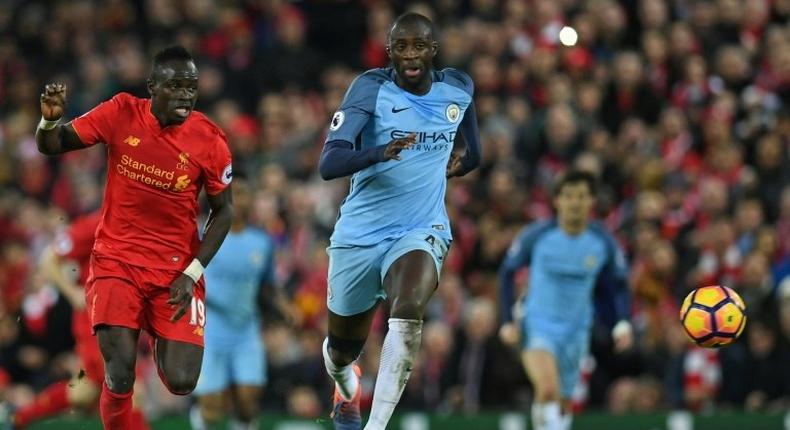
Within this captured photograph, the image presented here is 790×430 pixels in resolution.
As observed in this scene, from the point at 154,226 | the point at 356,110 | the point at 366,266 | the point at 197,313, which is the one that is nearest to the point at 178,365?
the point at 197,313

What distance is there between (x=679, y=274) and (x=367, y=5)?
5.95m

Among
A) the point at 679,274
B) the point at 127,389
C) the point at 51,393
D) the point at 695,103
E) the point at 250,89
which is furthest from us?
the point at 250,89

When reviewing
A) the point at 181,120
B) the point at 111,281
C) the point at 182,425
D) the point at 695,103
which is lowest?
the point at 182,425

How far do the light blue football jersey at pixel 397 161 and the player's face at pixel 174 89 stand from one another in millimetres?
862

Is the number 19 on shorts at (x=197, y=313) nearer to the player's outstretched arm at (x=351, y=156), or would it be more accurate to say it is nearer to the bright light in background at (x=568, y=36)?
the player's outstretched arm at (x=351, y=156)

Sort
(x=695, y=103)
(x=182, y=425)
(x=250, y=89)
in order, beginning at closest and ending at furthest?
1. (x=182, y=425)
2. (x=695, y=103)
3. (x=250, y=89)

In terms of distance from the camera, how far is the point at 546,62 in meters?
17.1

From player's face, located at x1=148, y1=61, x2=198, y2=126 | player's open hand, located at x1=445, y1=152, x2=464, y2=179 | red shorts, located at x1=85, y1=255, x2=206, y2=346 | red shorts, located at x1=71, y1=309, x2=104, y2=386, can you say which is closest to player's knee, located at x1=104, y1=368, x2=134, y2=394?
red shorts, located at x1=85, y1=255, x2=206, y2=346

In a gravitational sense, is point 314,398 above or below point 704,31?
below

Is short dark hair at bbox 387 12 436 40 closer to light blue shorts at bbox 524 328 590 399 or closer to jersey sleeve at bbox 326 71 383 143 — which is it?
jersey sleeve at bbox 326 71 383 143

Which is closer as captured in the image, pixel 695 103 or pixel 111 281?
pixel 111 281

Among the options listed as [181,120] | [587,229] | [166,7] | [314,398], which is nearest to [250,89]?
[166,7]

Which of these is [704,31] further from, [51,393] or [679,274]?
[51,393]

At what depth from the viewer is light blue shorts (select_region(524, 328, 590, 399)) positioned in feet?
41.4
